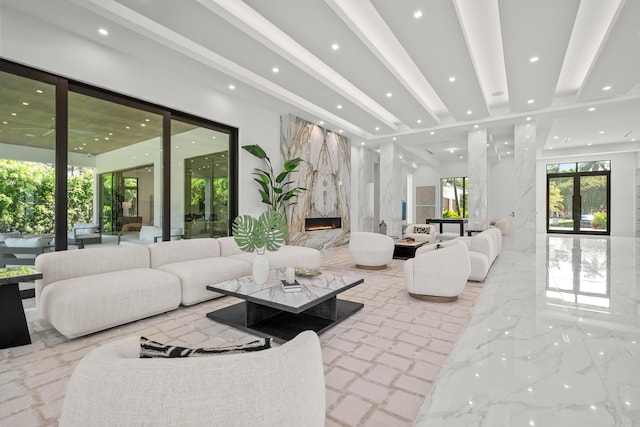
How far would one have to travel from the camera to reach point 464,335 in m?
2.76

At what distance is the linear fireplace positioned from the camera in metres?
7.93

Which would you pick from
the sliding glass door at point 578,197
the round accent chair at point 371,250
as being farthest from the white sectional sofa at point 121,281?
the sliding glass door at point 578,197

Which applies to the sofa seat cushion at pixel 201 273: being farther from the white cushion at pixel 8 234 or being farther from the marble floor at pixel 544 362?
the marble floor at pixel 544 362

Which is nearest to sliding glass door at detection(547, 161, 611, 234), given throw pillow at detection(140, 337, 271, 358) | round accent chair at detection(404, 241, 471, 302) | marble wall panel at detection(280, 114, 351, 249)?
marble wall panel at detection(280, 114, 351, 249)

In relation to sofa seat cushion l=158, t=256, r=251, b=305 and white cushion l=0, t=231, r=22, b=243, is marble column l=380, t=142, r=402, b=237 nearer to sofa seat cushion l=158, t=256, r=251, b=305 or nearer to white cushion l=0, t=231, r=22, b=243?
sofa seat cushion l=158, t=256, r=251, b=305

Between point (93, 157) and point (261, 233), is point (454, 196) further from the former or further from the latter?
point (93, 157)

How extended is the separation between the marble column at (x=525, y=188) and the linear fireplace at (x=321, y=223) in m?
4.66

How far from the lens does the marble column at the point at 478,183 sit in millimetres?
8516

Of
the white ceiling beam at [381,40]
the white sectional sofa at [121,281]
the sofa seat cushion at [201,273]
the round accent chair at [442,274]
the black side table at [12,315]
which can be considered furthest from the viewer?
the white ceiling beam at [381,40]

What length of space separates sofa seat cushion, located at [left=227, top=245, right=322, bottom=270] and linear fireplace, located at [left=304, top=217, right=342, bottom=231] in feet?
8.54

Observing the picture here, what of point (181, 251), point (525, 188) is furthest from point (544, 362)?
point (525, 188)

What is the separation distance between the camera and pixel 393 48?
196 inches

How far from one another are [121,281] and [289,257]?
2.29m

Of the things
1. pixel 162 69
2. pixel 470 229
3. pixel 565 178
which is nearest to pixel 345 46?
pixel 162 69
